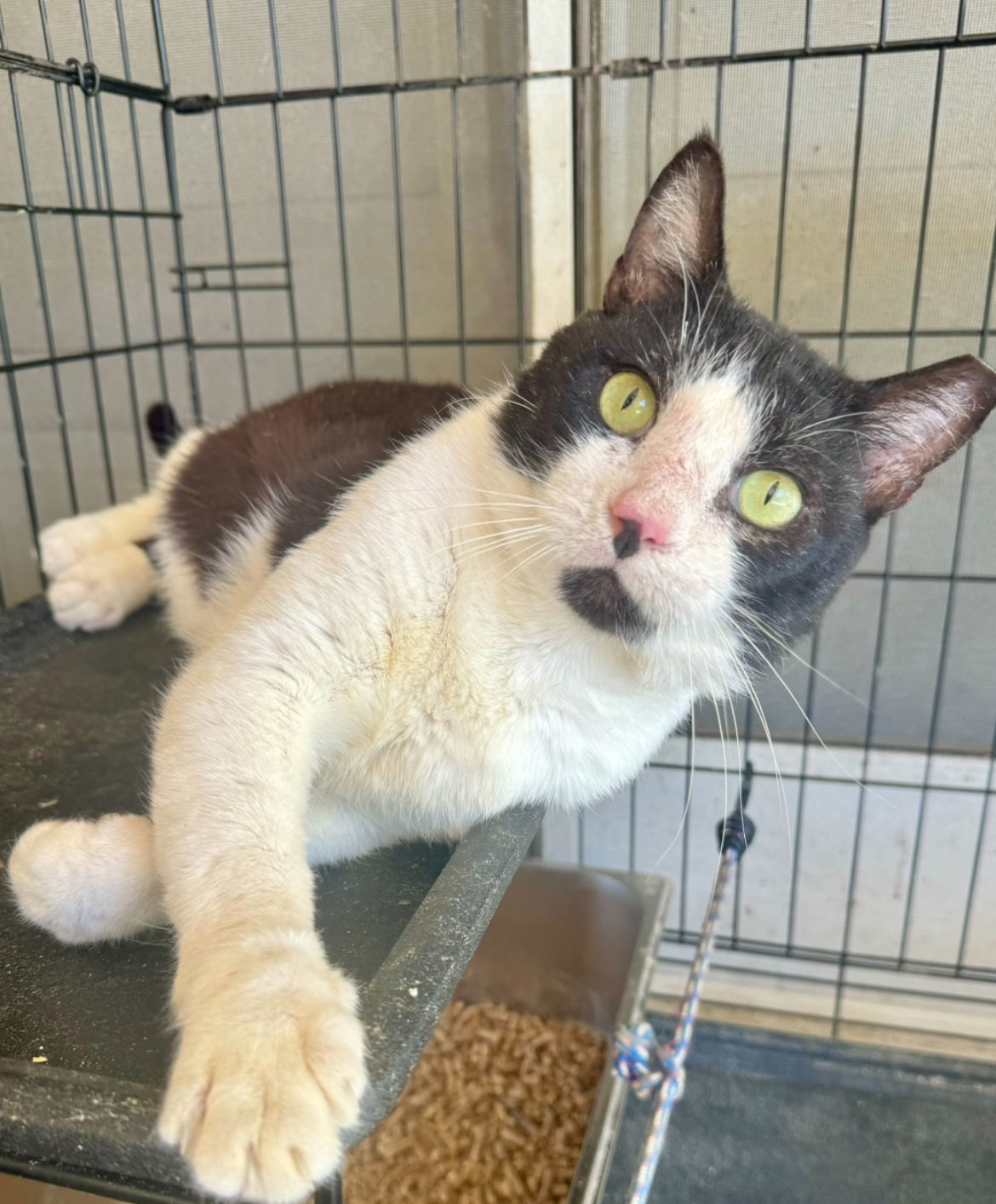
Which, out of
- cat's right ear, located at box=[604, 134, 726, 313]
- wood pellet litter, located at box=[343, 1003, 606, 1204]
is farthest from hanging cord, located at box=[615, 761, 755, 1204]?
cat's right ear, located at box=[604, 134, 726, 313]

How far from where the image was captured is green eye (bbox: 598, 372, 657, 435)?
0.78 meters

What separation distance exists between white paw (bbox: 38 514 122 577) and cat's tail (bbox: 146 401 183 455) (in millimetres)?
209

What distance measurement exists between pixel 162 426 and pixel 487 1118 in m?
1.32

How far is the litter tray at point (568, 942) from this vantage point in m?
1.50

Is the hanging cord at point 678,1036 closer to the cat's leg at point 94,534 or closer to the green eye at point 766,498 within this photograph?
the green eye at point 766,498

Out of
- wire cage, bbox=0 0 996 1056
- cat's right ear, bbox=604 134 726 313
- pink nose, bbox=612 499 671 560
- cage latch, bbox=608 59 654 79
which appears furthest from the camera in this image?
wire cage, bbox=0 0 996 1056

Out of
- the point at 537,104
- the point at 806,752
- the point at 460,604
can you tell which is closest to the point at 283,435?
the point at 460,604

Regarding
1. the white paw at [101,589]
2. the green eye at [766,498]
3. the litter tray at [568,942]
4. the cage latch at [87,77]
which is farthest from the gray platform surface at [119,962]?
the cage latch at [87,77]

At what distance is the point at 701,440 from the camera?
28.8 inches

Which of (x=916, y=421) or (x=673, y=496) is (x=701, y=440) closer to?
(x=673, y=496)

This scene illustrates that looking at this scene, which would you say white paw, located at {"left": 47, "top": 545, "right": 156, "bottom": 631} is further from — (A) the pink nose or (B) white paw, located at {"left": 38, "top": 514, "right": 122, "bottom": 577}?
(A) the pink nose

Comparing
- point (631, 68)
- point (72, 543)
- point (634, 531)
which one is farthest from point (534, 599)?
point (72, 543)

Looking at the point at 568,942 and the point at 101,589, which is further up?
the point at 101,589

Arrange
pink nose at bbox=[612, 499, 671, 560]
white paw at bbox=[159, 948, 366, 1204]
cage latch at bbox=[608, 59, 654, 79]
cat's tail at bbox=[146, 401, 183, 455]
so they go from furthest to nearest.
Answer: cat's tail at bbox=[146, 401, 183, 455], cage latch at bbox=[608, 59, 654, 79], pink nose at bbox=[612, 499, 671, 560], white paw at bbox=[159, 948, 366, 1204]
